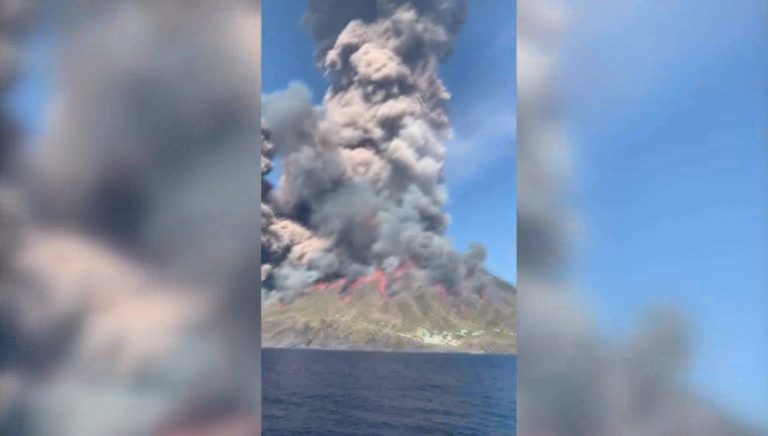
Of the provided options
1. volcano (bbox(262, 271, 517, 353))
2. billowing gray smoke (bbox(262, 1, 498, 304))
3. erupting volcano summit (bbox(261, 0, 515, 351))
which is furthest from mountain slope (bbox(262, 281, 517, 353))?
billowing gray smoke (bbox(262, 1, 498, 304))

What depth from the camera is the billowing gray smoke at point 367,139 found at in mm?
30812

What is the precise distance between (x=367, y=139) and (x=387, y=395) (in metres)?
13.5

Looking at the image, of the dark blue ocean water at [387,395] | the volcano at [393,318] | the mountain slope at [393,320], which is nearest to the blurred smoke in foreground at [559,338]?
the dark blue ocean water at [387,395]

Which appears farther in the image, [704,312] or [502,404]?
[502,404]

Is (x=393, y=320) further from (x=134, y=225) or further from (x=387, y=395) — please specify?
(x=134, y=225)

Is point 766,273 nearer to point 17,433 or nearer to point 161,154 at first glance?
point 161,154

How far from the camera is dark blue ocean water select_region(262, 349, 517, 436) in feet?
84.6

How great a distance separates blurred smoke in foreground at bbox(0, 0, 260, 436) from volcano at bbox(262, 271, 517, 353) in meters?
39.8

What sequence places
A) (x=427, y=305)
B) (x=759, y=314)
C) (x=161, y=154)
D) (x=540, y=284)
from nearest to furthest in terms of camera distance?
(x=759, y=314) < (x=540, y=284) < (x=161, y=154) < (x=427, y=305)

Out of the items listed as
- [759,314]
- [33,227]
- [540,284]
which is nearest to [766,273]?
[759,314]

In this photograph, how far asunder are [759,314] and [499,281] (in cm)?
3852

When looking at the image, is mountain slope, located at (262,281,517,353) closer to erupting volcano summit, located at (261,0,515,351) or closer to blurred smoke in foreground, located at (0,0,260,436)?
erupting volcano summit, located at (261,0,515,351)

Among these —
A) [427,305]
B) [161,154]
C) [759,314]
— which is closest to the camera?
[759,314]

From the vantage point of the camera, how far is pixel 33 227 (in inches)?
91.0
